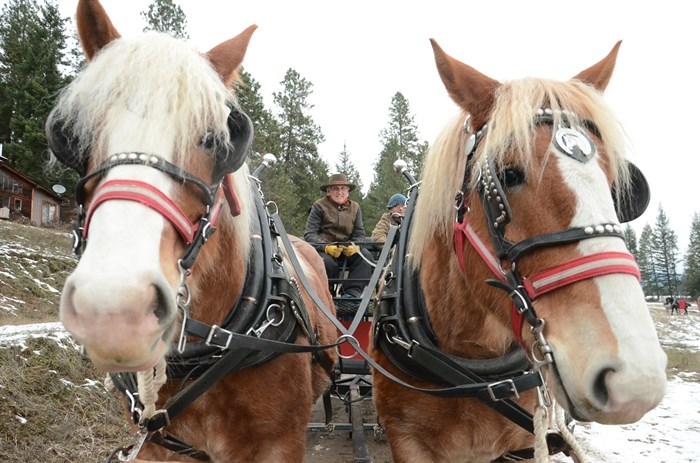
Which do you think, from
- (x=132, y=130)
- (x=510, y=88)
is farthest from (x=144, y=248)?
(x=510, y=88)

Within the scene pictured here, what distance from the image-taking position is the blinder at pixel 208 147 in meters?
1.61

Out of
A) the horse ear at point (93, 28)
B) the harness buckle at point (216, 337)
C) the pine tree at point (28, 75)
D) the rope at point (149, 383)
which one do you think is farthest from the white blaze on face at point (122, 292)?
the pine tree at point (28, 75)

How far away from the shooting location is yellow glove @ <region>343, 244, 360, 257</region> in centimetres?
464

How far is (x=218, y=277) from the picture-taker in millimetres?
2092

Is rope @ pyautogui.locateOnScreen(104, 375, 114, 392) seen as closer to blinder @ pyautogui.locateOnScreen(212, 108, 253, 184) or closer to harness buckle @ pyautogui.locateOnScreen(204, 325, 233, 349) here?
harness buckle @ pyautogui.locateOnScreen(204, 325, 233, 349)

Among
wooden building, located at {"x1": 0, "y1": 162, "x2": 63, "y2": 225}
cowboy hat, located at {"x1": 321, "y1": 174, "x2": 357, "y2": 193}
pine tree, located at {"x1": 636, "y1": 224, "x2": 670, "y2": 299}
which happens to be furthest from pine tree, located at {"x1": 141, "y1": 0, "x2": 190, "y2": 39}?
pine tree, located at {"x1": 636, "y1": 224, "x2": 670, "y2": 299}

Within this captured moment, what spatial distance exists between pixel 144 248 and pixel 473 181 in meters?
1.16

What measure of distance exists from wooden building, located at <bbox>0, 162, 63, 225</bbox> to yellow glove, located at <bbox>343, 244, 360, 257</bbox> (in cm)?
2815

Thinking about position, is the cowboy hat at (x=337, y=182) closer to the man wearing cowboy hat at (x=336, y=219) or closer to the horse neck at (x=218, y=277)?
the man wearing cowboy hat at (x=336, y=219)

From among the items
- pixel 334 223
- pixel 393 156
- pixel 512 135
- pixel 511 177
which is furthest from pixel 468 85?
pixel 393 156

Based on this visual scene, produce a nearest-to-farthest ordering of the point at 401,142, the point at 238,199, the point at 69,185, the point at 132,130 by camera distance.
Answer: the point at 132,130, the point at 238,199, the point at 69,185, the point at 401,142

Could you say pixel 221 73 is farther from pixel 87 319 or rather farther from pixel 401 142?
pixel 401 142

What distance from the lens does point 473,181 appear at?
1.81 m

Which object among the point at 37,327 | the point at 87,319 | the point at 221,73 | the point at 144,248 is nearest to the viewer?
the point at 87,319
